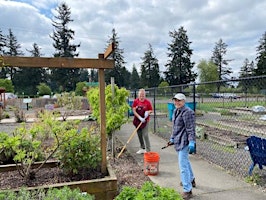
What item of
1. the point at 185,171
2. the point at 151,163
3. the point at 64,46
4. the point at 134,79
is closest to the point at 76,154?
the point at 151,163

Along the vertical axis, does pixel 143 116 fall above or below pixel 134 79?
below

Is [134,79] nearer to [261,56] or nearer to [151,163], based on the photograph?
[261,56]

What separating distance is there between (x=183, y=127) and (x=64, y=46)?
4878 centimetres

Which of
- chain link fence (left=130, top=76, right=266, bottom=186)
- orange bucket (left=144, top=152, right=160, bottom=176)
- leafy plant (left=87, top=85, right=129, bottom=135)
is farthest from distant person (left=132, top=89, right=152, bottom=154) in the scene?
orange bucket (left=144, top=152, right=160, bottom=176)

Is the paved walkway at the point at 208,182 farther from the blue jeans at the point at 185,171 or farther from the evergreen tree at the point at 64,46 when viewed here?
the evergreen tree at the point at 64,46

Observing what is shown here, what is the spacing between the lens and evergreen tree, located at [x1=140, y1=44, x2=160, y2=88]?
59281 millimetres

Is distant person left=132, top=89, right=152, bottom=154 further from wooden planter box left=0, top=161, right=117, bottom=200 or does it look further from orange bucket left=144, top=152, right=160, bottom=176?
wooden planter box left=0, top=161, right=117, bottom=200

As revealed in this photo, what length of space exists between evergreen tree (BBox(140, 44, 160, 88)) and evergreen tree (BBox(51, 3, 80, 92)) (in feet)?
58.6

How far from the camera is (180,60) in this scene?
57.7 m

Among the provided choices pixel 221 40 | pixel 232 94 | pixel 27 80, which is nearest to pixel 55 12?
pixel 27 80

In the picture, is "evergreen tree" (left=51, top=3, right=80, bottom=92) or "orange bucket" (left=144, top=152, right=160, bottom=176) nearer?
"orange bucket" (left=144, top=152, right=160, bottom=176)

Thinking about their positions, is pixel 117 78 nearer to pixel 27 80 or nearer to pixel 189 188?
pixel 27 80

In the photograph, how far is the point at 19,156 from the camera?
3355 millimetres

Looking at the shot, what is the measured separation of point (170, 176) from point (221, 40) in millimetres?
65511
